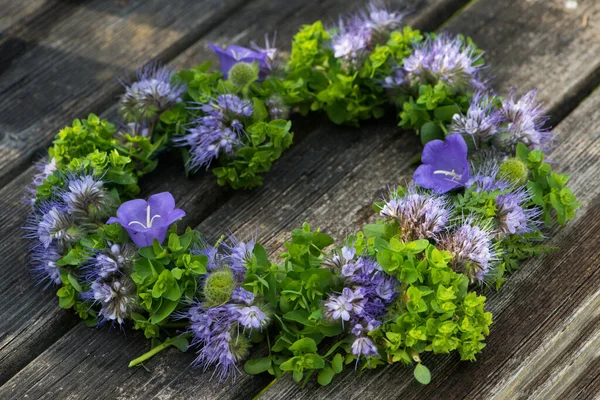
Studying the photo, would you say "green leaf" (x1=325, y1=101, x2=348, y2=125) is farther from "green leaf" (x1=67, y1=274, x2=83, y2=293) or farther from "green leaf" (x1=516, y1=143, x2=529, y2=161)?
"green leaf" (x1=67, y1=274, x2=83, y2=293)

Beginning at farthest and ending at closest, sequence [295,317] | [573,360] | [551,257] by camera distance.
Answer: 1. [551,257]
2. [573,360]
3. [295,317]

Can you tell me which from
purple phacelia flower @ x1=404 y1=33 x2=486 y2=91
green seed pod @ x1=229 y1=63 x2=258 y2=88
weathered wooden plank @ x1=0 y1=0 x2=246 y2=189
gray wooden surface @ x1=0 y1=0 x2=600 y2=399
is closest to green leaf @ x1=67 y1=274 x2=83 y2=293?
gray wooden surface @ x1=0 y1=0 x2=600 y2=399

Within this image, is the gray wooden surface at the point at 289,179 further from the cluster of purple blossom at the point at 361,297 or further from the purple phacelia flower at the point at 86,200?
the purple phacelia flower at the point at 86,200

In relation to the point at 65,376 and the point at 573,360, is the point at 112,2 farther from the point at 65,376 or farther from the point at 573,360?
the point at 573,360

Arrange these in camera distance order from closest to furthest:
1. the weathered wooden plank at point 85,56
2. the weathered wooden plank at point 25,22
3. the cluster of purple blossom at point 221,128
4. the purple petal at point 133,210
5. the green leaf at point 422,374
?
the green leaf at point 422,374 → the purple petal at point 133,210 → the cluster of purple blossom at point 221,128 → the weathered wooden plank at point 85,56 → the weathered wooden plank at point 25,22

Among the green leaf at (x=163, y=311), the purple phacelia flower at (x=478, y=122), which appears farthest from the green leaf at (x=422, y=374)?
the purple phacelia flower at (x=478, y=122)

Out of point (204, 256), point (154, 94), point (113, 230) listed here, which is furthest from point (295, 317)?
point (154, 94)
